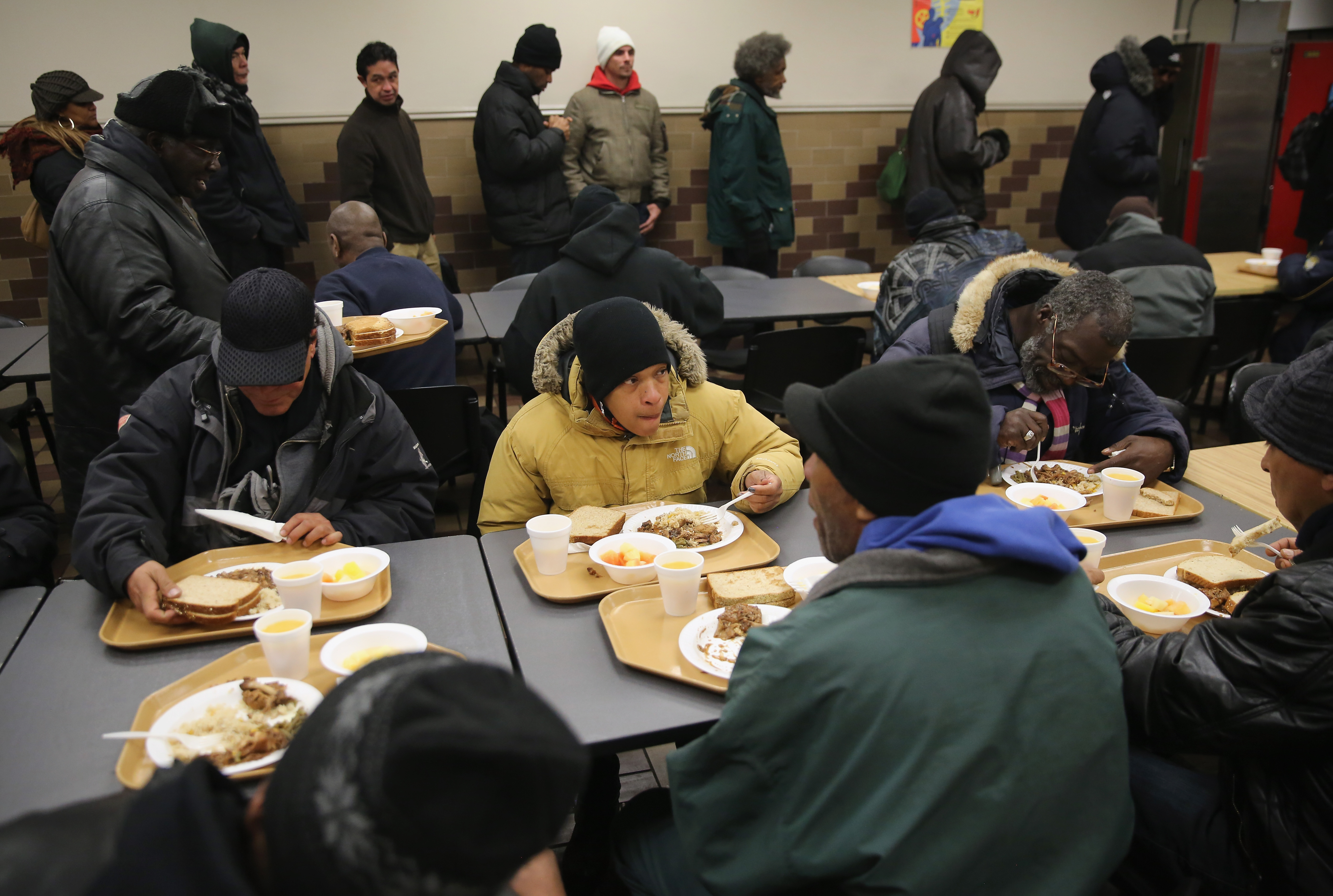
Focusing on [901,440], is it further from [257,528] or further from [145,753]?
[257,528]

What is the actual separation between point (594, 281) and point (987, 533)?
285cm

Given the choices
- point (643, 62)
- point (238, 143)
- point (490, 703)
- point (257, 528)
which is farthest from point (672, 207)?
point (490, 703)

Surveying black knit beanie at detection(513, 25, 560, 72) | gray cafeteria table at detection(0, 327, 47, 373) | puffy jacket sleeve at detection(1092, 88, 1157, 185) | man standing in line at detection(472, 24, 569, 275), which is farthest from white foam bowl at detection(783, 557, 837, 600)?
puffy jacket sleeve at detection(1092, 88, 1157, 185)

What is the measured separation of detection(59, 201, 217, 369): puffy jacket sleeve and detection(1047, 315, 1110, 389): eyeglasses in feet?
8.28

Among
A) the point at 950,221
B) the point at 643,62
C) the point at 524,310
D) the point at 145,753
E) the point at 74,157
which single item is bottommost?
the point at 145,753

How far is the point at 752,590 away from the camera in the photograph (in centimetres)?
201

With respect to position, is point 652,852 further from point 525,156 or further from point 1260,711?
point 525,156

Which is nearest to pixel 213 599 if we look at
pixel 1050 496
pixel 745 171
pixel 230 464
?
pixel 230 464

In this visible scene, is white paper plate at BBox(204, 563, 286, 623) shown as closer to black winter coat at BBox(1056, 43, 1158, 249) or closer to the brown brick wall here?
the brown brick wall

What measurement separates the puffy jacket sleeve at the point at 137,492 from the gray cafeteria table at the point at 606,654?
2.56ft

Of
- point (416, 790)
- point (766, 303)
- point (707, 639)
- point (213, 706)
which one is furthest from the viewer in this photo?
point (766, 303)

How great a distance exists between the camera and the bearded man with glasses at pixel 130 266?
290 centimetres

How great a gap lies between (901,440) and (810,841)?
581mm

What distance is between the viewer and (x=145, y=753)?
1566mm
